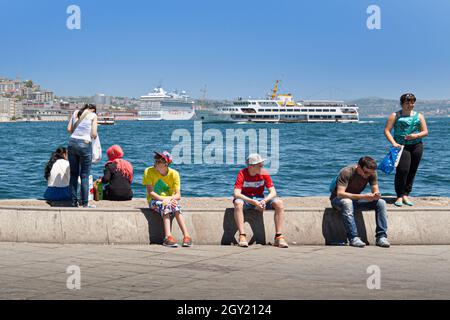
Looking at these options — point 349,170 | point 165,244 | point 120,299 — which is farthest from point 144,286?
point 349,170

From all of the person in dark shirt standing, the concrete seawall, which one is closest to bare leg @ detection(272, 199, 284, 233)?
the concrete seawall

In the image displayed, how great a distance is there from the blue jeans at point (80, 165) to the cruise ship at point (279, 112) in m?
127

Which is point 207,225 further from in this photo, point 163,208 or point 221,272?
point 221,272

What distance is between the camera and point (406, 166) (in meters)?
9.28

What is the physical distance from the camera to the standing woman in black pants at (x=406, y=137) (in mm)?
9188

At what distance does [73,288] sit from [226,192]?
632 inches

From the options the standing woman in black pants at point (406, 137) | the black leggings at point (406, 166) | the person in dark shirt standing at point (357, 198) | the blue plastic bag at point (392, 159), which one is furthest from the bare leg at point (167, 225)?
the black leggings at point (406, 166)

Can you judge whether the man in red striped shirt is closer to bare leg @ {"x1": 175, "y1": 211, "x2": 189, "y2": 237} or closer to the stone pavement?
the stone pavement

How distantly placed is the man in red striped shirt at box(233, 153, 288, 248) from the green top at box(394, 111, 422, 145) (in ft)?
6.69

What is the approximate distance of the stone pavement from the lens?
5.50 metres

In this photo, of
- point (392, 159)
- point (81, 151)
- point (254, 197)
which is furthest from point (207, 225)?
point (392, 159)

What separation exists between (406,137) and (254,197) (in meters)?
2.27

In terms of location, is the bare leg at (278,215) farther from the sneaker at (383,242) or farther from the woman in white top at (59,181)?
the woman in white top at (59,181)
